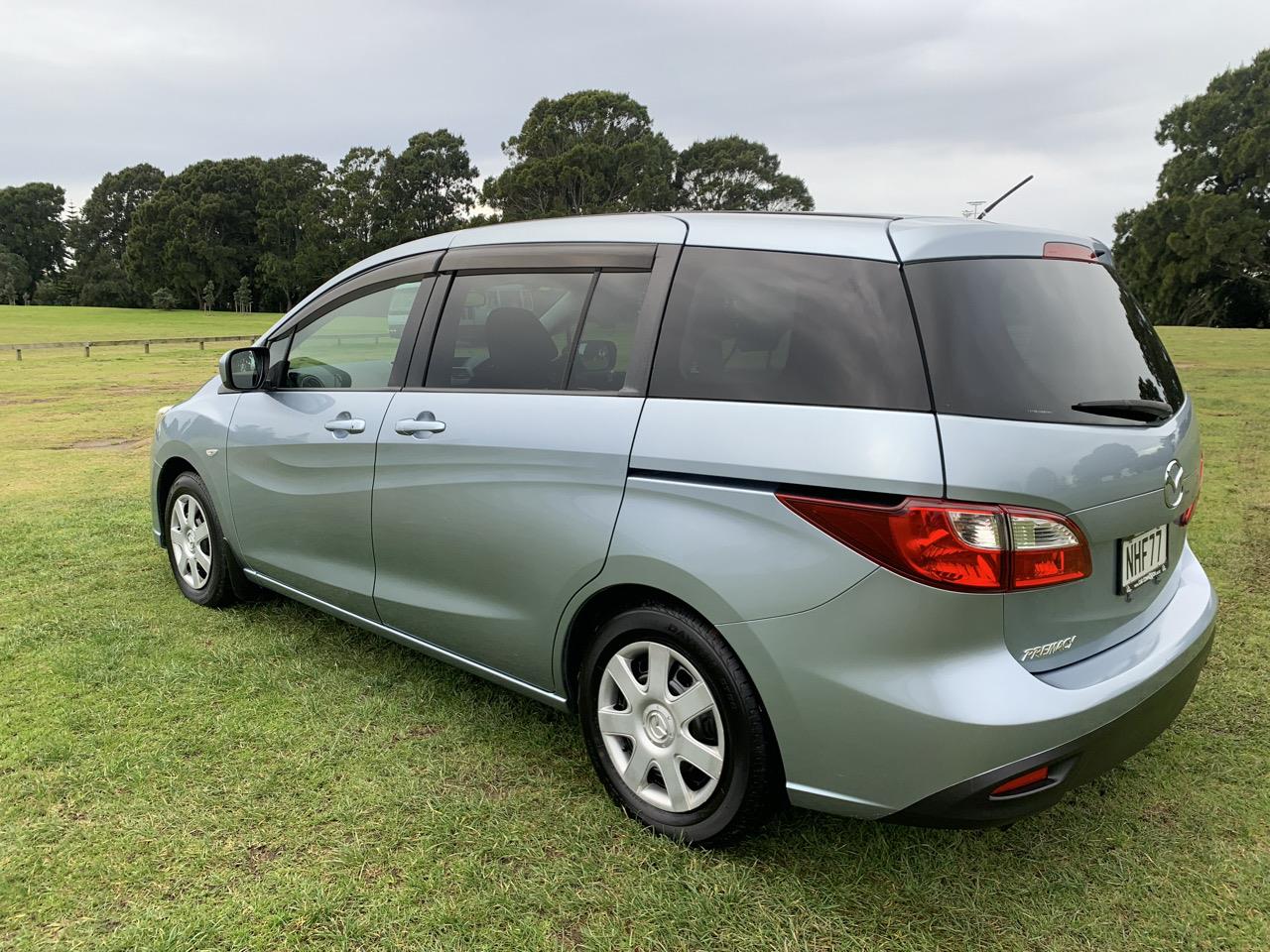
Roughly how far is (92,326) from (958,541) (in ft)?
162

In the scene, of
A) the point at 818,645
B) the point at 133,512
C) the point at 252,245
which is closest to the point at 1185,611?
the point at 818,645

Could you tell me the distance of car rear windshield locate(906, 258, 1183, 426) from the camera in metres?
2.06

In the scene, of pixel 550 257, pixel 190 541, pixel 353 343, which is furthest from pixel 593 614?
pixel 190 541

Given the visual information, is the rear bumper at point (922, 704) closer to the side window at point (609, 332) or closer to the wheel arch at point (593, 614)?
the wheel arch at point (593, 614)

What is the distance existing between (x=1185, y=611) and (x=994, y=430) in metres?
1.08

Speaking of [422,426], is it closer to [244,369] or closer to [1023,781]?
[244,369]

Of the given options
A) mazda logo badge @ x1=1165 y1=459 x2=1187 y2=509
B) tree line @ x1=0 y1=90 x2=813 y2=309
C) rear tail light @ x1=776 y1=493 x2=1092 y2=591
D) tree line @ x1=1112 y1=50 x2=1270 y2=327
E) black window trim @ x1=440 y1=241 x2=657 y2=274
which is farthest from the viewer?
tree line @ x1=0 y1=90 x2=813 y2=309

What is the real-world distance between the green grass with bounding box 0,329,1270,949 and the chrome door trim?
0.26 m

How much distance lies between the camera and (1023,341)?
2174 mm

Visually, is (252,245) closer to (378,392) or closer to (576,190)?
(576,190)

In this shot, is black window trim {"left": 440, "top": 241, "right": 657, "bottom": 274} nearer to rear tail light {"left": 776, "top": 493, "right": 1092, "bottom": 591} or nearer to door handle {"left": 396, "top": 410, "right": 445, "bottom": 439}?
door handle {"left": 396, "top": 410, "right": 445, "bottom": 439}

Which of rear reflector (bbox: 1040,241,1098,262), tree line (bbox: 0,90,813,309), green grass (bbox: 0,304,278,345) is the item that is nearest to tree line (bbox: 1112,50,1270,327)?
tree line (bbox: 0,90,813,309)

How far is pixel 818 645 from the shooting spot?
6.86ft

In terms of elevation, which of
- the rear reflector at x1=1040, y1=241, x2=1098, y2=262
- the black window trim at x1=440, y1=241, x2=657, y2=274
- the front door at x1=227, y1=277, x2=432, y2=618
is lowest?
the front door at x1=227, y1=277, x2=432, y2=618
